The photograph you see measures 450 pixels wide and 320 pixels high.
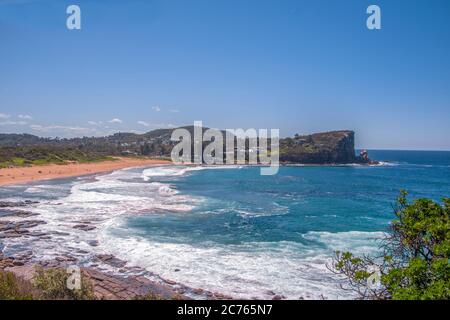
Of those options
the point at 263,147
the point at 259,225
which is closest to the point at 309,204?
the point at 259,225

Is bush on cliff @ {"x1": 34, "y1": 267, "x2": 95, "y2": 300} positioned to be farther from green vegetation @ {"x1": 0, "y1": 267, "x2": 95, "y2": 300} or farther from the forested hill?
the forested hill

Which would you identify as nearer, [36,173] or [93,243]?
[93,243]

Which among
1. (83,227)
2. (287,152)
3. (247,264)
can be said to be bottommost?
(247,264)

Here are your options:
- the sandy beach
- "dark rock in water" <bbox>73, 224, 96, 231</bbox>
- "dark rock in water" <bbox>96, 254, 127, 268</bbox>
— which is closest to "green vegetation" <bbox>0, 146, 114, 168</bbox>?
the sandy beach

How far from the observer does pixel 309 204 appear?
38.5m

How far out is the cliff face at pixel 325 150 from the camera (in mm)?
116875

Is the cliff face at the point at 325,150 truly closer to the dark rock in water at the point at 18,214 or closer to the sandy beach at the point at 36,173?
the sandy beach at the point at 36,173

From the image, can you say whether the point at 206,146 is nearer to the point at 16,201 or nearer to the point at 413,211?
the point at 16,201

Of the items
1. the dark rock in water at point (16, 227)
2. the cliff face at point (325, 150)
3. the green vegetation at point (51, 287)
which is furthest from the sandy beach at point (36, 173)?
the cliff face at point (325, 150)

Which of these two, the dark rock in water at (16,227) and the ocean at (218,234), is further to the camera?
the dark rock in water at (16,227)

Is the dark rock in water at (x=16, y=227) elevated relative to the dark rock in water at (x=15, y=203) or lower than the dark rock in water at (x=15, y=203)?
lower

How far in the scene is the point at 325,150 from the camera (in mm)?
117812
